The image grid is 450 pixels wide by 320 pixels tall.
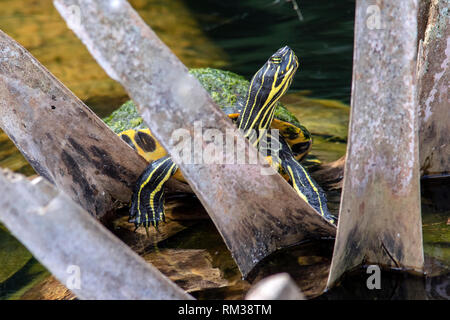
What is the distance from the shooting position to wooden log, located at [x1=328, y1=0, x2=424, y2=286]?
4.61ft

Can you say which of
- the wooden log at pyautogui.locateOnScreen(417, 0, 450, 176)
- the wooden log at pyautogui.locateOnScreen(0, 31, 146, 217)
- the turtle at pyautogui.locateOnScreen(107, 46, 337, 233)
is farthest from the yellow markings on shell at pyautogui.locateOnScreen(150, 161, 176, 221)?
the wooden log at pyautogui.locateOnScreen(417, 0, 450, 176)

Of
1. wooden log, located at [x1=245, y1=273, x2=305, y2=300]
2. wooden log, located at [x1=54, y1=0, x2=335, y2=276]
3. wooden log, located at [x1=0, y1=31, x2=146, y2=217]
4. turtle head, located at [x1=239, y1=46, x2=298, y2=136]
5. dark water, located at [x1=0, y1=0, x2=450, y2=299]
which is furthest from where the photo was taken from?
turtle head, located at [x1=239, y1=46, x2=298, y2=136]

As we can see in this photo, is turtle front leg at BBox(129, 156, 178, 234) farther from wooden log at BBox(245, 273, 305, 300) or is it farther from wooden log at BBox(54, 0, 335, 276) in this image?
wooden log at BBox(245, 273, 305, 300)

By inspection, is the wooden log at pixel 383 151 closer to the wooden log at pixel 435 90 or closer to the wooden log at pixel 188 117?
the wooden log at pixel 188 117

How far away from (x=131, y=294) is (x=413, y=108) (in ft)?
3.03

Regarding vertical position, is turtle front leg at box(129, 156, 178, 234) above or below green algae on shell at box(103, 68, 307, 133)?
below

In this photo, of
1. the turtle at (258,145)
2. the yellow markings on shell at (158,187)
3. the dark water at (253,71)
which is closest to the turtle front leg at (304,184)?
the turtle at (258,145)

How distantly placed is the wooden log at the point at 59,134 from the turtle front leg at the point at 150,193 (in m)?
0.06

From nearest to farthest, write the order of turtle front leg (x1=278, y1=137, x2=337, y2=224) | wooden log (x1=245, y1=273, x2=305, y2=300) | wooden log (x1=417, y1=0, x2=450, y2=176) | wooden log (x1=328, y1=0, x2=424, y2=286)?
1. wooden log (x1=245, y1=273, x2=305, y2=300)
2. wooden log (x1=328, y1=0, x2=424, y2=286)
3. wooden log (x1=417, y1=0, x2=450, y2=176)
4. turtle front leg (x1=278, y1=137, x2=337, y2=224)

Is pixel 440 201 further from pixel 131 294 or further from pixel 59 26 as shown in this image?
pixel 59 26

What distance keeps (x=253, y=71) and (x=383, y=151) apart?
3.33 m

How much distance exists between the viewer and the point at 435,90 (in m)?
2.32
